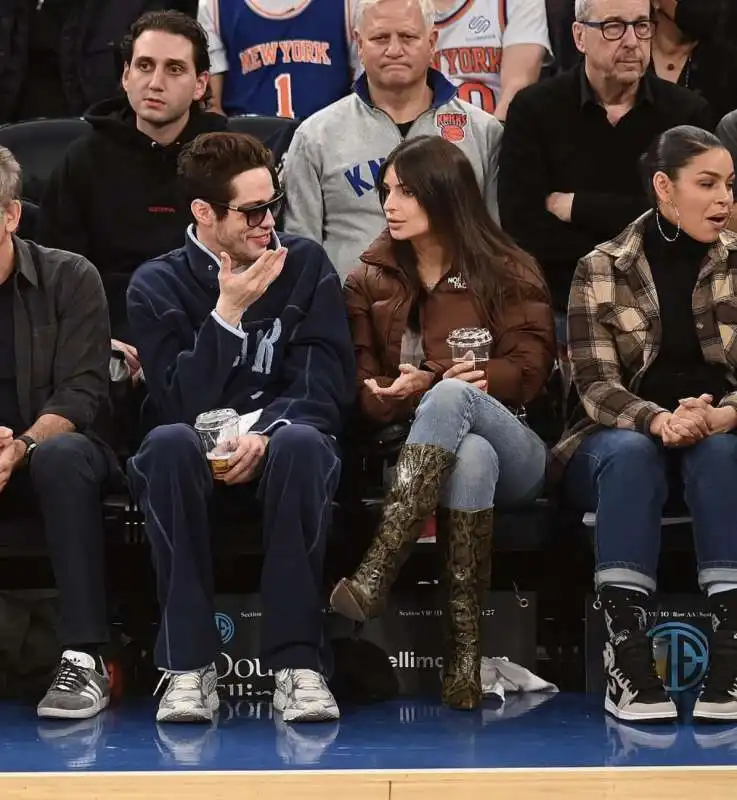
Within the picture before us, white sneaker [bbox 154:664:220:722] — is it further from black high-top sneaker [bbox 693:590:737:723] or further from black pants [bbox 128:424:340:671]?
black high-top sneaker [bbox 693:590:737:723]

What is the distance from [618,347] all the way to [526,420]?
0.36 meters

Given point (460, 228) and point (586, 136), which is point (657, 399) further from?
point (586, 136)

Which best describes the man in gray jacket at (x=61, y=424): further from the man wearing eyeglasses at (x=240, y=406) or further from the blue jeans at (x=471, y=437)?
the blue jeans at (x=471, y=437)

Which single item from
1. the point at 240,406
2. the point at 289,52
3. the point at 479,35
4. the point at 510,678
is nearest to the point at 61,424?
the point at 240,406

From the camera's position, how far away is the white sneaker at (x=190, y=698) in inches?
139

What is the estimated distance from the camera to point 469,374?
3863 mm

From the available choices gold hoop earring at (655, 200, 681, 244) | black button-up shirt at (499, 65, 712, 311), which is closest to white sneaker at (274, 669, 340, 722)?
gold hoop earring at (655, 200, 681, 244)

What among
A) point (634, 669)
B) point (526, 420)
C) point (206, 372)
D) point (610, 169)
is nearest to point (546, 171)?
point (610, 169)

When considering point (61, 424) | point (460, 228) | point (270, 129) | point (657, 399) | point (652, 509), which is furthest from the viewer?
point (270, 129)

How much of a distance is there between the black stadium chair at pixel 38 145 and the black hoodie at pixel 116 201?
12 centimetres

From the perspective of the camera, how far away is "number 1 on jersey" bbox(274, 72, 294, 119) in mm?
5211

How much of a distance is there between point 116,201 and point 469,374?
133 centimetres

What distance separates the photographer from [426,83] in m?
4.79

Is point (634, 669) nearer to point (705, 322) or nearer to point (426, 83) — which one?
point (705, 322)
